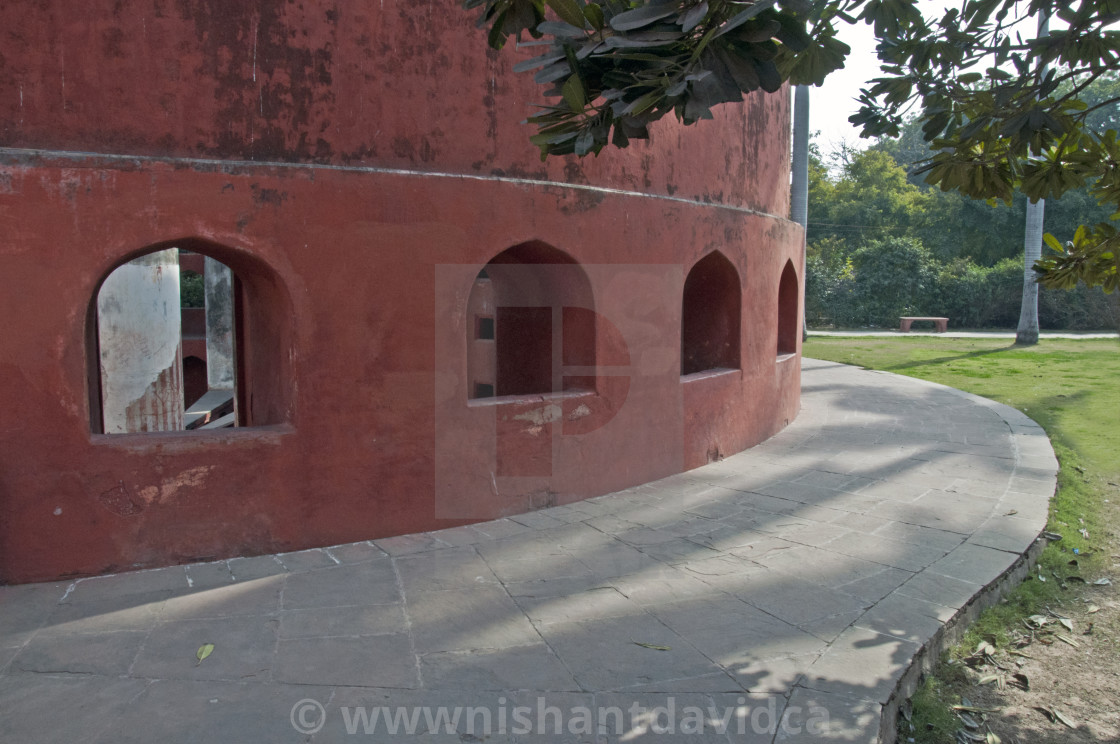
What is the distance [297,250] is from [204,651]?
2391 mm

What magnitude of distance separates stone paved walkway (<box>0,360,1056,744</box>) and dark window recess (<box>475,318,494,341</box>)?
2.95 meters

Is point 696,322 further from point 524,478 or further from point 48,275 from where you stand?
point 48,275

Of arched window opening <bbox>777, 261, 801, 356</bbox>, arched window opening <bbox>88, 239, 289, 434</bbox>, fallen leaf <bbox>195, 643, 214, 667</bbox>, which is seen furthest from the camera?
arched window opening <bbox>777, 261, 801, 356</bbox>

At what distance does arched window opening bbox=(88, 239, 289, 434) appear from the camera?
5.41 m

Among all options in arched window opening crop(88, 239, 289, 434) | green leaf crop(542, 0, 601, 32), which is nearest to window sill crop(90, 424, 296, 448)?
arched window opening crop(88, 239, 289, 434)

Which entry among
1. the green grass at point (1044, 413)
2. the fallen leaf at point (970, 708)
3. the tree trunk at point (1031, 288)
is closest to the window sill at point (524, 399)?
the green grass at point (1044, 413)

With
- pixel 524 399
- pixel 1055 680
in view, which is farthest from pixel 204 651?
pixel 1055 680

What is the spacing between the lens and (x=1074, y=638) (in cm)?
416

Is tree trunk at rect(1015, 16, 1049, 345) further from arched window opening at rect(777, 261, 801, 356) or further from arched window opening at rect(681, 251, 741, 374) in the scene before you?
arched window opening at rect(681, 251, 741, 374)

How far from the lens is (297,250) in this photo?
480 cm

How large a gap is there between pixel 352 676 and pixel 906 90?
4042 millimetres

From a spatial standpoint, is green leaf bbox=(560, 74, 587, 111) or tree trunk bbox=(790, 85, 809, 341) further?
tree trunk bbox=(790, 85, 809, 341)

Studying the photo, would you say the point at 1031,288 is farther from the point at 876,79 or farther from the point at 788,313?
the point at 876,79

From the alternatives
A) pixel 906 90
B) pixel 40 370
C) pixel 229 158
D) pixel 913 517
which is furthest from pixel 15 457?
pixel 913 517
